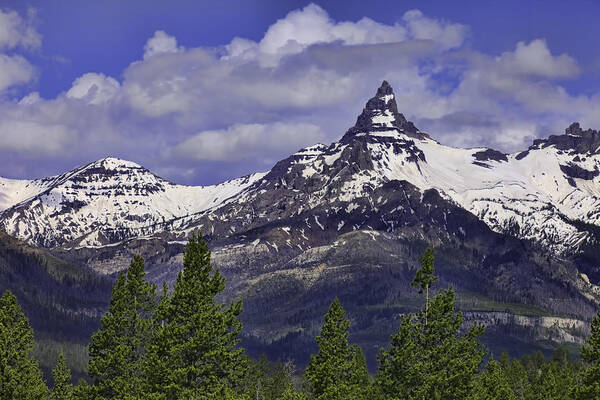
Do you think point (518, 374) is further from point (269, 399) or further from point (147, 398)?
point (147, 398)

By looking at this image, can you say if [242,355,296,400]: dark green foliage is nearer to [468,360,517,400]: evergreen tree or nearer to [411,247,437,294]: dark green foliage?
[468,360,517,400]: evergreen tree

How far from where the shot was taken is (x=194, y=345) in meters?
68.4

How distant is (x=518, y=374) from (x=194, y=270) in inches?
5076


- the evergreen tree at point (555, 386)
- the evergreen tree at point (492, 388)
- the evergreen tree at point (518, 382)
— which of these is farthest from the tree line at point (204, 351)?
the evergreen tree at point (518, 382)

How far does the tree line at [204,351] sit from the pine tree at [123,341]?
82mm

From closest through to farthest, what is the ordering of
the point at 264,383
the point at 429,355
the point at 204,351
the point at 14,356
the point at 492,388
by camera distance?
the point at 204,351 → the point at 429,355 → the point at 14,356 → the point at 492,388 → the point at 264,383

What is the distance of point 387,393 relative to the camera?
81.0m

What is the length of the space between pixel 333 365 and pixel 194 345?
2076 centimetres

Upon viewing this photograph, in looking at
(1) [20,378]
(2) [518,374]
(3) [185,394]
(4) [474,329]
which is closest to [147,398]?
(3) [185,394]

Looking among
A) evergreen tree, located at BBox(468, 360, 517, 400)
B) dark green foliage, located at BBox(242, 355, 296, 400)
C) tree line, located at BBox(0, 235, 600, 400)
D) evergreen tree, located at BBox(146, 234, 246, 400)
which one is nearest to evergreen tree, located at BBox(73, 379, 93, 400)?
tree line, located at BBox(0, 235, 600, 400)

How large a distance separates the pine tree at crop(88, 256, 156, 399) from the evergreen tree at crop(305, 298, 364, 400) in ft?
56.5

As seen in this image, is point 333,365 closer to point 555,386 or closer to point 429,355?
point 429,355

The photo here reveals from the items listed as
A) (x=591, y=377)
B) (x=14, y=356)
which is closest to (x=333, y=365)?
(x=591, y=377)

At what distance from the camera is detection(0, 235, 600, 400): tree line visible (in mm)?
69062
